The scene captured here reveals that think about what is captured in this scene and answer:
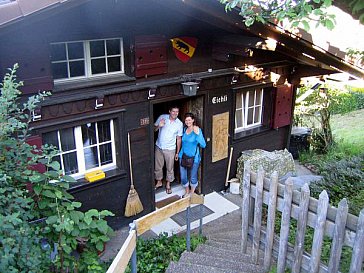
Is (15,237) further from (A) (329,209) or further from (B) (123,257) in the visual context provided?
(A) (329,209)

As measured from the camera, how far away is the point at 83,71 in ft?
21.4

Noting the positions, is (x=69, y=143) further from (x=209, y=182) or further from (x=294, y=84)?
(x=294, y=84)

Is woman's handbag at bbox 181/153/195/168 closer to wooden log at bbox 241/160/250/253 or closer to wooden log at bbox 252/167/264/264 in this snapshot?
wooden log at bbox 241/160/250/253

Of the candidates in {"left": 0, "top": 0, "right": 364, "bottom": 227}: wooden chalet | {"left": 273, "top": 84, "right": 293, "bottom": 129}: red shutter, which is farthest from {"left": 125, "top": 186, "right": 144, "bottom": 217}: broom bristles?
{"left": 273, "top": 84, "right": 293, "bottom": 129}: red shutter

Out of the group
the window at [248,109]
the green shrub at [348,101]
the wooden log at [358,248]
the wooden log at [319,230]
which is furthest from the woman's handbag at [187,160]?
the green shrub at [348,101]

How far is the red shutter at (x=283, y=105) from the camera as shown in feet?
31.6

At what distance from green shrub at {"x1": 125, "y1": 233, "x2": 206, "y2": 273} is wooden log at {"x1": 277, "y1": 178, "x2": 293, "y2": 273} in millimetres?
1818

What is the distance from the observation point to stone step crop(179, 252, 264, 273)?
455 centimetres

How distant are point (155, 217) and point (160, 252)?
1409 mm

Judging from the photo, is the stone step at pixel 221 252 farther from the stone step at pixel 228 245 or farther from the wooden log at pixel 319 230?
the wooden log at pixel 319 230

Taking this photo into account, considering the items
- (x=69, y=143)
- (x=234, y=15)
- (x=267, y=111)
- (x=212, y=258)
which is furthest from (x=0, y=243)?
(x=267, y=111)

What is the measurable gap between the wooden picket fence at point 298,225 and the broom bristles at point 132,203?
308 centimetres

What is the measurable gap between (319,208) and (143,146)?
4.28 metres

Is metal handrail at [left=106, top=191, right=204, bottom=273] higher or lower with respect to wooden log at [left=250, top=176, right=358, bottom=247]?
lower
